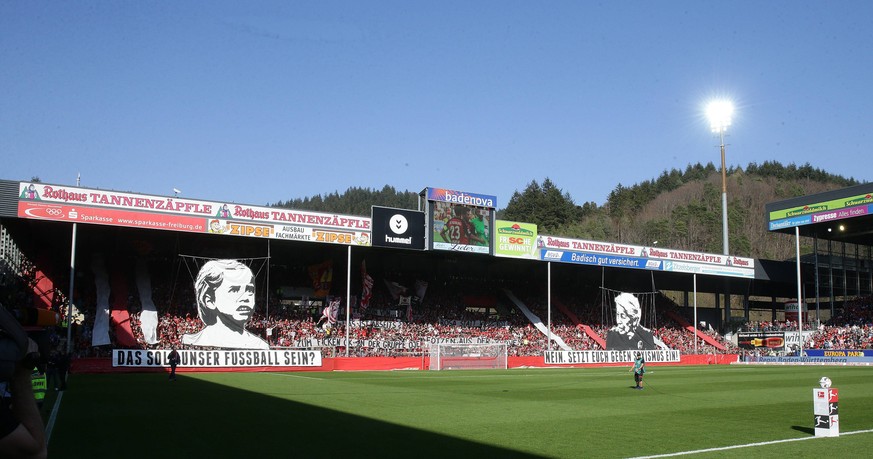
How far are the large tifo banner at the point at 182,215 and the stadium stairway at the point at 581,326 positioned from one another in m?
23.6

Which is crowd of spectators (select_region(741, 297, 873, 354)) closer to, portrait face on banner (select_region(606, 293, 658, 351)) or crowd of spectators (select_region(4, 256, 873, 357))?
crowd of spectators (select_region(4, 256, 873, 357))

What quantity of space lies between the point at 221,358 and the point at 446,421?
27231mm

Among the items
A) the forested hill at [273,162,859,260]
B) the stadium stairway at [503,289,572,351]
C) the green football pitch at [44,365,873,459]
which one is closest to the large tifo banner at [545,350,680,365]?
the stadium stairway at [503,289,572,351]

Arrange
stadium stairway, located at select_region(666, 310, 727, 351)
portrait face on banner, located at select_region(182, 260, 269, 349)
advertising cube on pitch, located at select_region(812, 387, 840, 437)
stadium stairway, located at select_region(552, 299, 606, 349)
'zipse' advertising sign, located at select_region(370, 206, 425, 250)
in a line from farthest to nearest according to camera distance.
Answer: stadium stairway, located at select_region(666, 310, 727, 351)
stadium stairway, located at select_region(552, 299, 606, 349)
'zipse' advertising sign, located at select_region(370, 206, 425, 250)
portrait face on banner, located at select_region(182, 260, 269, 349)
advertising cube on pitch, located at select_region(812, 387, 840, 437)

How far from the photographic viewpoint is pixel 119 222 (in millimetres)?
43406

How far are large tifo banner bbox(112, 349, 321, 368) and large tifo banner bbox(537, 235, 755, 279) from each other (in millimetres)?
21586

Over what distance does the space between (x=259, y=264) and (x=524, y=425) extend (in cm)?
4353

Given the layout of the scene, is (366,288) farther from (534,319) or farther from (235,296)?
(534,319)

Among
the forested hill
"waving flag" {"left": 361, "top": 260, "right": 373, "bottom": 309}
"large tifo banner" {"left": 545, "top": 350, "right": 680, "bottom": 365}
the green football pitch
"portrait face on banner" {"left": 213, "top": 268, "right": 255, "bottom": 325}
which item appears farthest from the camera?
the forested hill

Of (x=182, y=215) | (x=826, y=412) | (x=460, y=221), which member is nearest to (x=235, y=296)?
(x=182, y=215)

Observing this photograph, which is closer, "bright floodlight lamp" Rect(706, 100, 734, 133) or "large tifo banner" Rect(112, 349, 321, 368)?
"large tifo banner" Rect(112, 349, 321, 368)

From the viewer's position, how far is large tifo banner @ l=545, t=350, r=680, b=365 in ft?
174

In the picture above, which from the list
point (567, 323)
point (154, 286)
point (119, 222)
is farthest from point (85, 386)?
point (567, 323)

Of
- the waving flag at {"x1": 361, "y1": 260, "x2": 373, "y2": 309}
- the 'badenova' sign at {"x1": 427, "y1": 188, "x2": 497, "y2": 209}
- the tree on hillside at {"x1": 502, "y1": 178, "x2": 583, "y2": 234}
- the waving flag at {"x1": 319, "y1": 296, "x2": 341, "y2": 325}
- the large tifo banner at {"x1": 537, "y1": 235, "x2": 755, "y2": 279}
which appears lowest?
the waving flag at {"x1": 319, "y1": 296, "x2": 341, "y2": 325}
